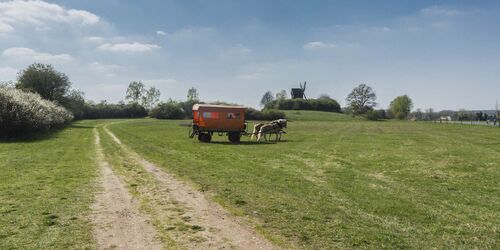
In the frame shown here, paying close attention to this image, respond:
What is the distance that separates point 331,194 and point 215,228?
15.8 feet

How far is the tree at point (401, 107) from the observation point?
154 meters

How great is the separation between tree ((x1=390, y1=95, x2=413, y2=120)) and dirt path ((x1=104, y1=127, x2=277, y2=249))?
505 feet

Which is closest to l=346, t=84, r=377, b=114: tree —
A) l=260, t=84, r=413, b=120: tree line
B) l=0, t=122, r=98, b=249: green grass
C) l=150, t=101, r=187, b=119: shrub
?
l=260, t=84, r=413, b=120: tree line

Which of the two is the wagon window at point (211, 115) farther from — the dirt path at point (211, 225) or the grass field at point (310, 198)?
the dirt path at point (211, 225)

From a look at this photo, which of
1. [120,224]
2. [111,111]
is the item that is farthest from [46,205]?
[111,111]

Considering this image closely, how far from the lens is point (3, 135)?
37.8m

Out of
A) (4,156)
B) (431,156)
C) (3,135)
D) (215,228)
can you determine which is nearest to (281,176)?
(215,228)

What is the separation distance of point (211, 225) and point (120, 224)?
2034 mm

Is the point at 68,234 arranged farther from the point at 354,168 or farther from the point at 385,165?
the point at 385,165

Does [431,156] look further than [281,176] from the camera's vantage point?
Yes

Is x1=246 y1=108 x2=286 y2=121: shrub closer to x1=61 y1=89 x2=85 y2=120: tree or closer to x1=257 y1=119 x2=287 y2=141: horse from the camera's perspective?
x1=61 y1=89 x2=85 y2=120: tree

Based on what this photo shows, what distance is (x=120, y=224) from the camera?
8.58 meters

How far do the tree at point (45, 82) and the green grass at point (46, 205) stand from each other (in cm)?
6505

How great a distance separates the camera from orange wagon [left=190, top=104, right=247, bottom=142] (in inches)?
1410
